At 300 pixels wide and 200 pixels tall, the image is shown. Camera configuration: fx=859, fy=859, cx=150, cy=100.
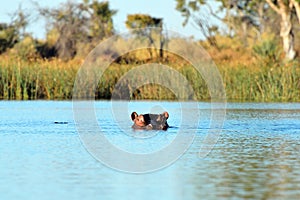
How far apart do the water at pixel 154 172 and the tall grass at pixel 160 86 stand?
755 cm

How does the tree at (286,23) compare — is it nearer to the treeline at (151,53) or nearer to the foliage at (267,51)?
the treeline at (151,53)

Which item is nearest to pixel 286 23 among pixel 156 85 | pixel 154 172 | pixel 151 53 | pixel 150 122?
pixel 151 53

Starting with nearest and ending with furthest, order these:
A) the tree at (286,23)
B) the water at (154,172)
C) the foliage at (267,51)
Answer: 1. the water at (154,172)
2. the foliage at (267,51)
3. the tree at (286,23)

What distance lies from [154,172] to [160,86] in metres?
16.9

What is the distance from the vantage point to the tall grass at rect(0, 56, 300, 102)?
2538 centimetres

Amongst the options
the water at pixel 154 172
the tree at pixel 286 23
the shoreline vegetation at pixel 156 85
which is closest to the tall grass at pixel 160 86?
the shoreline vegetation at pixel 156 85

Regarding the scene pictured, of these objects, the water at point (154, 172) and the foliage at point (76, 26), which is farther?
the foliage at point (76, 26)

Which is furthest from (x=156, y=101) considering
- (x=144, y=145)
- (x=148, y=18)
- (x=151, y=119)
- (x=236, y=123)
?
(x=148, y=18)

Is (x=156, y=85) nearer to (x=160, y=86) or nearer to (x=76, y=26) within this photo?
(x=160, y=86)

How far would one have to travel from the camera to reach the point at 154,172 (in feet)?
30.9

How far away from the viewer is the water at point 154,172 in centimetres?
795

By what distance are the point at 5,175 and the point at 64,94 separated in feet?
56.4

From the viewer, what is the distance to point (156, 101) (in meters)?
24.7

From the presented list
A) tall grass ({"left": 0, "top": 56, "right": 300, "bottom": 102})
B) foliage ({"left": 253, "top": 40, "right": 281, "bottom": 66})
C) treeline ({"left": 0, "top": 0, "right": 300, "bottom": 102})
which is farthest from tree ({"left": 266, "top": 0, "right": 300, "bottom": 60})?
tall grass ({"left": 0, "top": 56, "right": 300, "bottom": 102})
